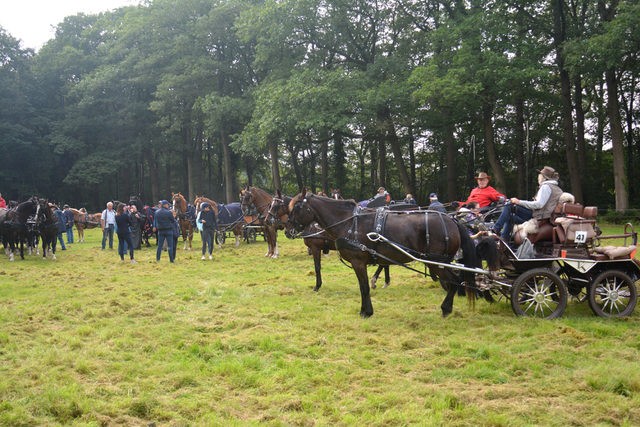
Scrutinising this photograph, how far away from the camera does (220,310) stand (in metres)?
7.75

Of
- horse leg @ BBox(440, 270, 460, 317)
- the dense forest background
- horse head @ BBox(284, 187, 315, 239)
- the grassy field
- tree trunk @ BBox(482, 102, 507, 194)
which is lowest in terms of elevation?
the grassy field

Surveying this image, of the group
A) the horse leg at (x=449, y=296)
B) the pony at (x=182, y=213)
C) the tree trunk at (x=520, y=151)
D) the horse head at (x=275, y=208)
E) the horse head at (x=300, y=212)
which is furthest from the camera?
the tree trunk at (x=520, y=151)

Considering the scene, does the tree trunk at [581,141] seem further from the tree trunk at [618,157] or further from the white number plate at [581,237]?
the white number plate at [581,237]

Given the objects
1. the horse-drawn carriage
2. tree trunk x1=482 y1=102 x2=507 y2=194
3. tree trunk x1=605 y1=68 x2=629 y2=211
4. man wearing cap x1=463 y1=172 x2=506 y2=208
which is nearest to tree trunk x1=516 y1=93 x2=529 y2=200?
tree trunk x1=482 y1=102 x2=507 y2=194

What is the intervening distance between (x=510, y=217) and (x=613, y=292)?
1.83 m

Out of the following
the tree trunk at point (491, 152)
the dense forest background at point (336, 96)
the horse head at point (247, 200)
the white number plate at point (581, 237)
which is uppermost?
the dense forest background at point (336, 96)

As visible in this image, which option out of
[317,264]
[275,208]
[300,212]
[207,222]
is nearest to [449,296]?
[300,212]

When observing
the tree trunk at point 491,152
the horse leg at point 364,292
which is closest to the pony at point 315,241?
the horse leg at point 364,292

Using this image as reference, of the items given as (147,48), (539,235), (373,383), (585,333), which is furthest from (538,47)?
(147,48)

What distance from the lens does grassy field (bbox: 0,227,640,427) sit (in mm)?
3871

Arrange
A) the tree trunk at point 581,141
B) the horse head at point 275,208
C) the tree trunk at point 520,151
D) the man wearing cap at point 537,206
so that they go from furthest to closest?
the tree trunk at point 581,141
the tree trunk at point 520,151
the horse head at point 275,208
the man wearing cap at point 537,206

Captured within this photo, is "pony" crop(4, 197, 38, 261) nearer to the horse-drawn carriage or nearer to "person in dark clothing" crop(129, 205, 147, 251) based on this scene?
"person in dark clothing" crop(129, 205, 147, 251)

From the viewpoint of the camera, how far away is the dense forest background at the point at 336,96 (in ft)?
69.2

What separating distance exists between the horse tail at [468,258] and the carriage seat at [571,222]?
49.3 inches
